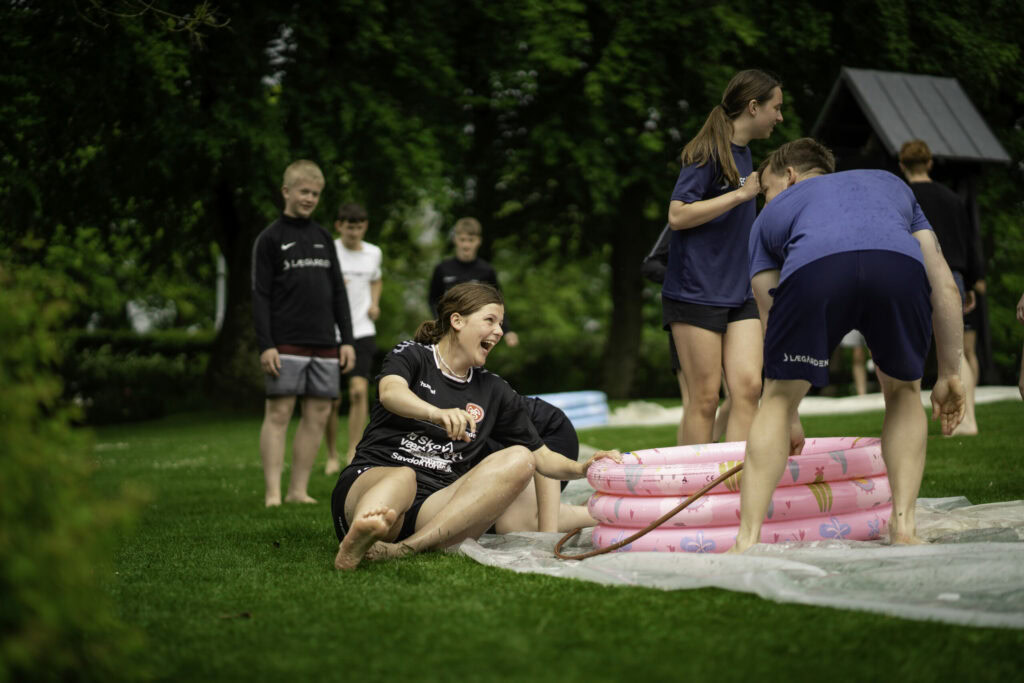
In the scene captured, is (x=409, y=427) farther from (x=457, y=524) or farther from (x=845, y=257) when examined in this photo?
(x=845, y=257)

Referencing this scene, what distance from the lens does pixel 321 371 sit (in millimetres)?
7523

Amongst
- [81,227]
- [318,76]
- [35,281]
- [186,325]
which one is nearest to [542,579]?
[35,281]

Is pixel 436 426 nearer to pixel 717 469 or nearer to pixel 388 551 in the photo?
pixel 388 551

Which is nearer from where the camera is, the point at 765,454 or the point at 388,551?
the point at 765,454

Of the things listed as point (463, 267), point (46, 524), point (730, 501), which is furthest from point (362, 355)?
point (46, 524)

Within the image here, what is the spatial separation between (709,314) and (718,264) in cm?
27

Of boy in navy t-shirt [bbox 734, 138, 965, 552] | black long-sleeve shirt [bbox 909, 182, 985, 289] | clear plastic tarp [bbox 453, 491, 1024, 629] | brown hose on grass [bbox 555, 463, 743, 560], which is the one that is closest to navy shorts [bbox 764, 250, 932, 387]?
boy in navy t-shirt [bbox 734, 138, 965, 552]

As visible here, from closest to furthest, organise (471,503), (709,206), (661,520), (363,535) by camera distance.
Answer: (363,535), (661,520), (471,503), (709,206)

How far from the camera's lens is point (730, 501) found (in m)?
4.55

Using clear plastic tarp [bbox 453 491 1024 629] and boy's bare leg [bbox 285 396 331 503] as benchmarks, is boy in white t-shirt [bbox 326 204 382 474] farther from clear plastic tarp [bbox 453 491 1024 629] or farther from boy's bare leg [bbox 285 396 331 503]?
clear plastic tarp [bbox 453 491 1024 629]

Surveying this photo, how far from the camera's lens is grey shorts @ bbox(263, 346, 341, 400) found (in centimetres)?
736

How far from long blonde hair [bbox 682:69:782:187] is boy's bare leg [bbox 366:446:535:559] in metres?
1.80

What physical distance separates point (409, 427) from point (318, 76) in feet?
40.8

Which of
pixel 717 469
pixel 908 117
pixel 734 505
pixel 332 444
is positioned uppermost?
pixel 908 117
